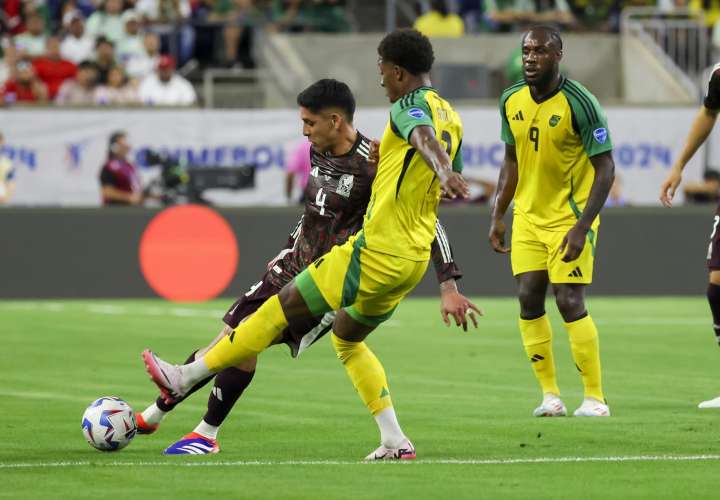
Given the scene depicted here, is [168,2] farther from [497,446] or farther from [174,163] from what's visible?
[497,446]

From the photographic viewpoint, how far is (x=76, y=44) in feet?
82.1

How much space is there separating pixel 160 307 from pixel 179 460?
40.2 feet

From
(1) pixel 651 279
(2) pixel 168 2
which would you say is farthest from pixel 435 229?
(2) pixel 168 2

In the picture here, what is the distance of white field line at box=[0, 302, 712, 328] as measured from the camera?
1816cm

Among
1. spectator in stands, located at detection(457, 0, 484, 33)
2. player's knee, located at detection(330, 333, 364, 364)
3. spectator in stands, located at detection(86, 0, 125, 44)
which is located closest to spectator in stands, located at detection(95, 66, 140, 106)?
spectator in stands, located at detection(86, 0, 125, 44)

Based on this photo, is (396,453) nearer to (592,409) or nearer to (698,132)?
(592,409)

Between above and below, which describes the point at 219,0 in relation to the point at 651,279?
above

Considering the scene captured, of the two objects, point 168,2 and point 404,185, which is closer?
point 404,185

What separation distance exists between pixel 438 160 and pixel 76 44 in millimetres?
18406

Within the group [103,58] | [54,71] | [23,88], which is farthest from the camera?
[54,71]

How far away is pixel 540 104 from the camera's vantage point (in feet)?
33.4

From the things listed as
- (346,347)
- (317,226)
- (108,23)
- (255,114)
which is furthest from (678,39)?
(346,347)

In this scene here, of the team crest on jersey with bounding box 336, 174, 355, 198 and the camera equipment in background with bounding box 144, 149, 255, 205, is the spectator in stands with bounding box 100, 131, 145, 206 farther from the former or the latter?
the team crest on jersey with bounding box 336, 174, 355, 198

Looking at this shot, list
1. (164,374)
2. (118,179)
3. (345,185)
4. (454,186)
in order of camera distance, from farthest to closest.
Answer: (118,179) < (345,185) < (164,374) < (454,186)
